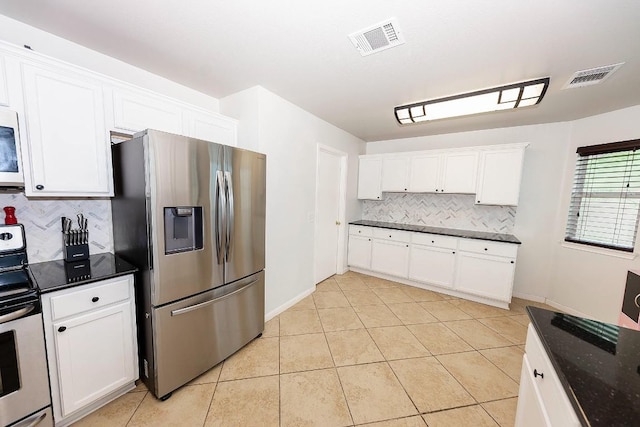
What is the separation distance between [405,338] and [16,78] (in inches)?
139

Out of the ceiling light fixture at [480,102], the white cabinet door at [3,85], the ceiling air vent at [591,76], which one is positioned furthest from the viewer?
the ceiling light fixture at [480,102]

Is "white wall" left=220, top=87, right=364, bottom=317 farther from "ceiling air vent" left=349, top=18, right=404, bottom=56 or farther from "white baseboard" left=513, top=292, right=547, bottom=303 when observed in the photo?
"white baseboard" left=513, top=292, right=547, bottom=303

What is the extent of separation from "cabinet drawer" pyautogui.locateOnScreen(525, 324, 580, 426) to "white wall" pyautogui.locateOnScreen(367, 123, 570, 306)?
9.76 ft

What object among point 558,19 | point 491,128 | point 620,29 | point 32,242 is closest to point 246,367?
point 32,242

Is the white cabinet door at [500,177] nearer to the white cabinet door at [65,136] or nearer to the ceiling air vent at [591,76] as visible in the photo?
the ceiling air vent at [591,76]

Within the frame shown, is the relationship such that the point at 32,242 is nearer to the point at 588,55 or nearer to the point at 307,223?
the point at 307,223

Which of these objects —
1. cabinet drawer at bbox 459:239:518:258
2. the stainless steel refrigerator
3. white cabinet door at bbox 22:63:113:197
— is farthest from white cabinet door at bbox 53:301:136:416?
cabinet drawer at bbox 459:239:518:258

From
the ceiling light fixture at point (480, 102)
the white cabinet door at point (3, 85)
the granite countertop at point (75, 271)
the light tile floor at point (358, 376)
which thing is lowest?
the light tile floor at point (358, 376)

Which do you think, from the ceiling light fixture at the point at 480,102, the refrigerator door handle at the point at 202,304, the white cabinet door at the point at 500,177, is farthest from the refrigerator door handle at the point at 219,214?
the white cabinet door at the point at 500,177

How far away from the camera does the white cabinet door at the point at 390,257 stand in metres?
3.73

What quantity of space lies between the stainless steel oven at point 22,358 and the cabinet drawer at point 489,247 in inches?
161

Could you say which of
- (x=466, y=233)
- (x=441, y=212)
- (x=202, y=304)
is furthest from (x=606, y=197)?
(x=202, y=304)

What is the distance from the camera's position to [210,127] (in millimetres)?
2295

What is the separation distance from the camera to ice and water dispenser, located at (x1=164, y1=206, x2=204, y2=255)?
1.59m
